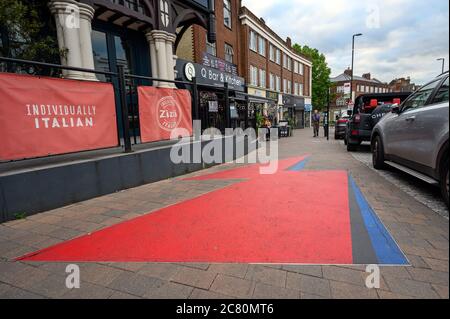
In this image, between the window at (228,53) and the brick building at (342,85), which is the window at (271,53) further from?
the brick building at (342,85)

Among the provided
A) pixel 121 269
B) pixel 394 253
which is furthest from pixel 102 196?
pixel 394 253

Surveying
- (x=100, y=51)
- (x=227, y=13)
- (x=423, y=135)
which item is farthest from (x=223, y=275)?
(x=227, y=13)

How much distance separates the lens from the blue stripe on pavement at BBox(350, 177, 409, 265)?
7.63 ft

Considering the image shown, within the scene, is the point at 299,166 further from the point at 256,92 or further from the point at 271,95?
the point at 271,95

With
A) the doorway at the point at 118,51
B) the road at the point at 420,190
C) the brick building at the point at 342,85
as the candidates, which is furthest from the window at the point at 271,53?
the brick building at the point at 342,85

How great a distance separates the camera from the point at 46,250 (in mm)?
2719

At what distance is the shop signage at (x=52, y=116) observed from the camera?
3527 mm

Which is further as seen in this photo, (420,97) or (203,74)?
(203,74)

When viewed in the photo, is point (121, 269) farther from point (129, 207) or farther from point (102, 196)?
point (102, 196)

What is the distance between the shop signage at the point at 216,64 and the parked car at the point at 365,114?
26.5ft

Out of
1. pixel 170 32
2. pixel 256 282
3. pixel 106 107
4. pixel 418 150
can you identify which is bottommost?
pixel 256 282

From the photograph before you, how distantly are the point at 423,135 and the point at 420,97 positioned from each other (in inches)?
39.5

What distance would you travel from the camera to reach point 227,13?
19484 millimetres

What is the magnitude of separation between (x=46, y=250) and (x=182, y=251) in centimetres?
145
